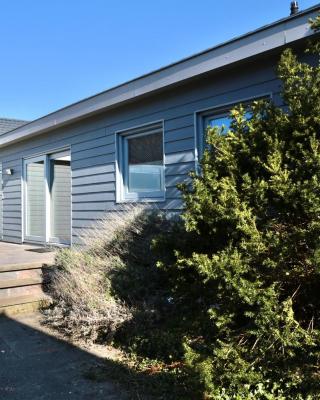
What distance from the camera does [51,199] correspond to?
31.6ft

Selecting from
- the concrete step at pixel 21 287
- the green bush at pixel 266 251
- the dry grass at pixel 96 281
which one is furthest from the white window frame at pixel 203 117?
the concrete step at pixel 21 287

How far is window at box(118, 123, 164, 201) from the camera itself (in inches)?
259

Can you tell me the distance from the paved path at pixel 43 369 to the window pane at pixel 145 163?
2.74 m

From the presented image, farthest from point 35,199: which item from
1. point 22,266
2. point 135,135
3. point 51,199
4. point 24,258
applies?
point 22,266

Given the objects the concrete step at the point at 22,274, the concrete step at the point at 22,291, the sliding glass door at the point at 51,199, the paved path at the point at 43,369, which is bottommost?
the paved path at the point at 43,369

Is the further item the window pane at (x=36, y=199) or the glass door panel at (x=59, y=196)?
the window pane at (x=36, y=199)

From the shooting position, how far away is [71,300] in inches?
189

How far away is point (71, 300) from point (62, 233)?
15.2 ft

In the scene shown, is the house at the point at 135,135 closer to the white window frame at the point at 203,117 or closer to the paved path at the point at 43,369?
the white window frame at the point at 203,117

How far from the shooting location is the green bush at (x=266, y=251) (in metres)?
A: 2.60

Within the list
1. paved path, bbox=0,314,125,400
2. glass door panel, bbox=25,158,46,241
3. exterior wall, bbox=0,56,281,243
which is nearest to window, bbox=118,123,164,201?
exterior wall, bbox=0,56,281,243

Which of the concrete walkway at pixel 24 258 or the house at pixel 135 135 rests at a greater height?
the house at pixel 135 135

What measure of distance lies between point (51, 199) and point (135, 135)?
3.38 meters

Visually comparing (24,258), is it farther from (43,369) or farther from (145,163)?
(43,369)
